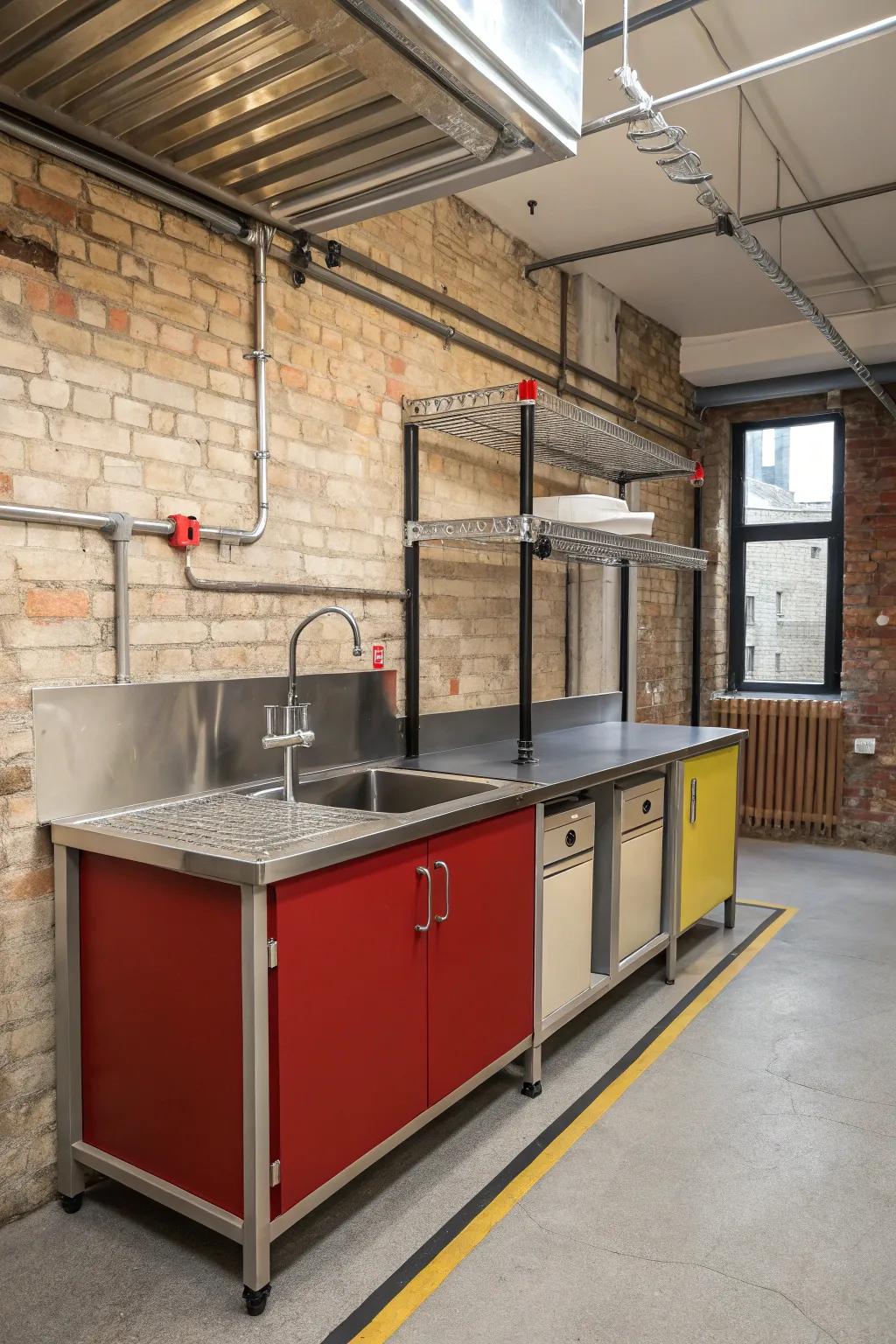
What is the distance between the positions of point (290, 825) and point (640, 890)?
1.72 m

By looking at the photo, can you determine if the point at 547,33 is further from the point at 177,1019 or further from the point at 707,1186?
the point at 707,1186

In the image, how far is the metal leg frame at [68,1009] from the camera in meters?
2.16

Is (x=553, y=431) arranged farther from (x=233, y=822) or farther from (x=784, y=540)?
(x=784, y=540)

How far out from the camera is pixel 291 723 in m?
2.56

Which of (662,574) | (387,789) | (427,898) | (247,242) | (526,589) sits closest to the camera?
(427,898)

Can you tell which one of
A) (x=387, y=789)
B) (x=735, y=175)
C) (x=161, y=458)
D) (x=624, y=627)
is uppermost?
(x=735, y=175)

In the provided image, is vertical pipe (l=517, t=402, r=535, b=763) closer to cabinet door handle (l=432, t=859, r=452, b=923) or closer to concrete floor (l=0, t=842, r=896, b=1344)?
cabinet door handle (l=432, t=859, r=452, b=923)

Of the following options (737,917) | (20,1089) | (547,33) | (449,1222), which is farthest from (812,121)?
(20,1089)

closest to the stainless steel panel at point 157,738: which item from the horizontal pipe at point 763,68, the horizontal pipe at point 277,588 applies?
the horizontal pipe at point 277,588

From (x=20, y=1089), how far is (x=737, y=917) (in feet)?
11.2

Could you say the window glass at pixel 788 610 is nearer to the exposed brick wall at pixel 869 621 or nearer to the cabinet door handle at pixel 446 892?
the exposed brick wall at pixel 869 621

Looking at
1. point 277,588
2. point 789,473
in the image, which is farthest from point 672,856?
point 789,473

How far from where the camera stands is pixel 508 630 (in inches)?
167

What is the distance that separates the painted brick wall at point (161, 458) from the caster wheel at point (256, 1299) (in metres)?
0.67
